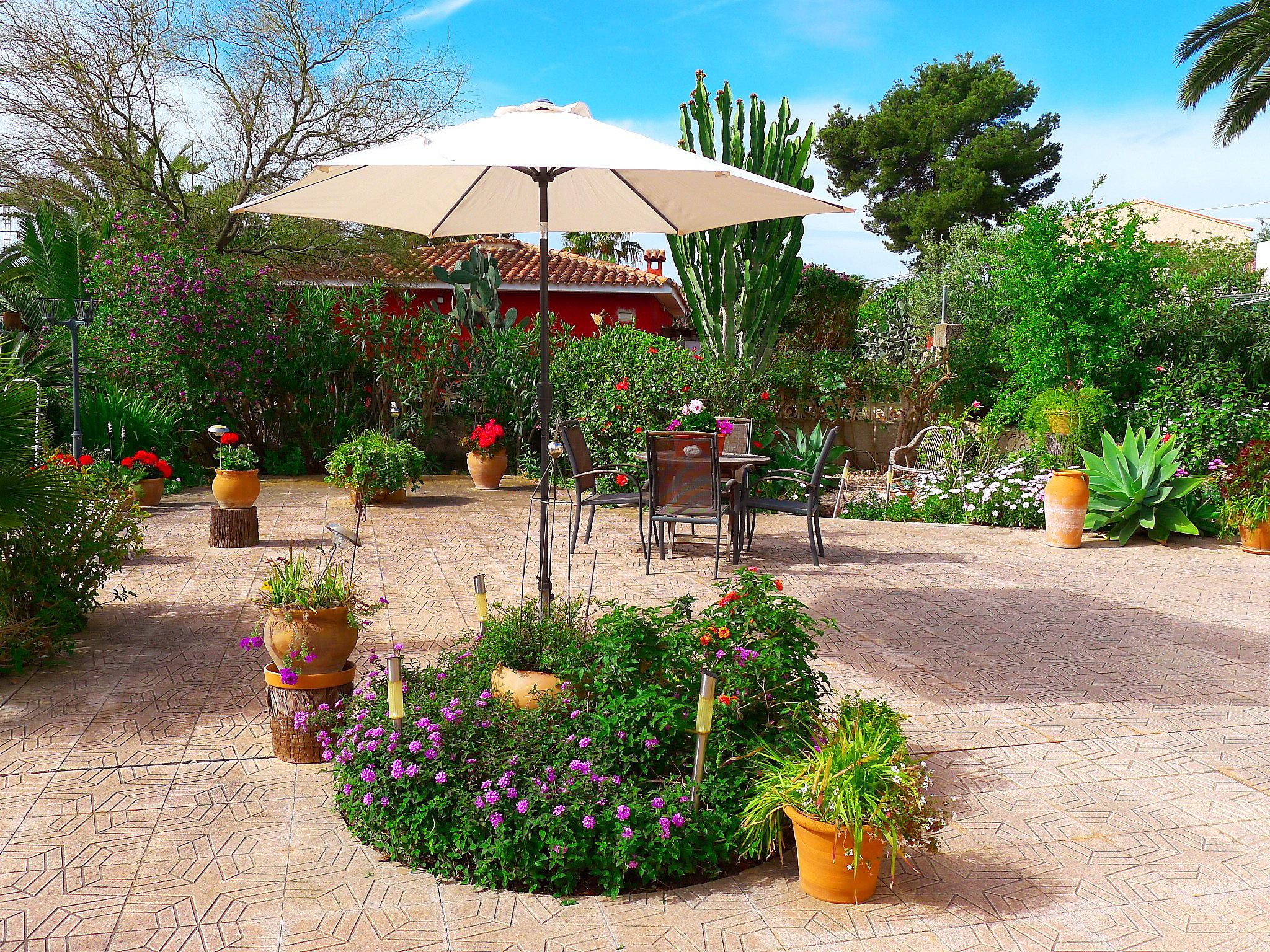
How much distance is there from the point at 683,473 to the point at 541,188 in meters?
2.83

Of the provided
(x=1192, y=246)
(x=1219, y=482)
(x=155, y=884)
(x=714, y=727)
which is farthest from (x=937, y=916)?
(x=1192, y=246)

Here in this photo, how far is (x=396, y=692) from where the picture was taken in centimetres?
→ 296

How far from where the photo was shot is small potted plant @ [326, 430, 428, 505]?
9.72 m

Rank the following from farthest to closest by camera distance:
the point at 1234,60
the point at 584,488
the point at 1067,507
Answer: the point at 1234,60, the point at 1067,507, the point at 584,488

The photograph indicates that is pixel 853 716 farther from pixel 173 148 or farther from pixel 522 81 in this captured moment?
pixel 173 148

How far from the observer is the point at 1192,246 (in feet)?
101

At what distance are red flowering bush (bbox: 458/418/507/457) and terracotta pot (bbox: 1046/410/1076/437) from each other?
6.31 meters

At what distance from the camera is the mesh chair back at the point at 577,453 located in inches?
290

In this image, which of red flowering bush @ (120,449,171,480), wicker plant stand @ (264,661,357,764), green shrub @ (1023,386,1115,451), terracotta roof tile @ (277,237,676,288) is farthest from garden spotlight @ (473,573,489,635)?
terracotta roof tile @ (277,237,676,288)

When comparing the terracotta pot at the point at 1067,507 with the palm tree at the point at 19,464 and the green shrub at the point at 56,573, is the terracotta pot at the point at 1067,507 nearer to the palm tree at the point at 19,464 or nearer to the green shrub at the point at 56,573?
the green shrub at the point at 56,573

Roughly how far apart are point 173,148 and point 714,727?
15695 millimetres

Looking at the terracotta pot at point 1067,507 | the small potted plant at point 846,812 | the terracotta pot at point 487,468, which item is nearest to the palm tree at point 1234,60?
the terracotta pot at point 1067,507

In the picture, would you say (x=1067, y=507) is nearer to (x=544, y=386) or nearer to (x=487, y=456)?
(x=544, y=386)

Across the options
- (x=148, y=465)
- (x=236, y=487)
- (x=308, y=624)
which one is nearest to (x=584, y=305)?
(x=148, y=465)
